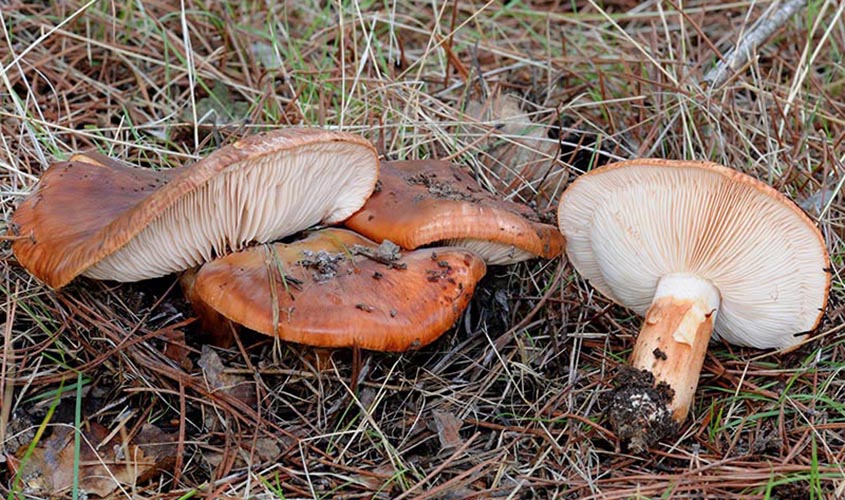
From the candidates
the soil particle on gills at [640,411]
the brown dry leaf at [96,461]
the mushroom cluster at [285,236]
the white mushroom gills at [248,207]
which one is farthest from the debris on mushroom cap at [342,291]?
the soil particle on gills at [640,411]

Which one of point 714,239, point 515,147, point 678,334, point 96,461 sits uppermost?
point 714,239

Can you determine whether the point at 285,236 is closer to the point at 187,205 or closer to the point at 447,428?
the point at 187,205

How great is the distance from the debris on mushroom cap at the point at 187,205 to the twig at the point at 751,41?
2.48 metres

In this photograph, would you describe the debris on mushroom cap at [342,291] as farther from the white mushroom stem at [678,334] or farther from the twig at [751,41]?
the twig at [751,41]

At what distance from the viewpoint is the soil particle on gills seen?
309 centimetres

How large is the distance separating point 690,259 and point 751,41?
2284mm

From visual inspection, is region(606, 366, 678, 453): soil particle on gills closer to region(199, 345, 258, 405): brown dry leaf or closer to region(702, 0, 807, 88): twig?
region(199, 345, 258, 405): brown dry leaf

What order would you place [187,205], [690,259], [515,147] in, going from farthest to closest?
1. [515,147]
2. [690,259]
3. [187,205]

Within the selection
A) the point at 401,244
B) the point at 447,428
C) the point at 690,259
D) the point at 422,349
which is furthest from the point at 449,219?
the point at 690,259

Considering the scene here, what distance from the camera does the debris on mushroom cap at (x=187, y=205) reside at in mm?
2797

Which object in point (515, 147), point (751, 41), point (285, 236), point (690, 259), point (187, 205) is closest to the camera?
point (187, 205)

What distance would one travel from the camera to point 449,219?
3.26m

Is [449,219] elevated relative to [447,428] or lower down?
elevated

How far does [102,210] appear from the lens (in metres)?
3.18
